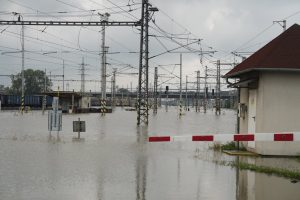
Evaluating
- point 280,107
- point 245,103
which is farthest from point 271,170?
point 245,103

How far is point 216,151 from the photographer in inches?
719

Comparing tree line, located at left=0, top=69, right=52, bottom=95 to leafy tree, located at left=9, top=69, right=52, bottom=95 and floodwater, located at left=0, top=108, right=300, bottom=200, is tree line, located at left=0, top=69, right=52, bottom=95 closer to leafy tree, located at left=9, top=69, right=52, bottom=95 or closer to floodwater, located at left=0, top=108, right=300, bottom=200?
leafy tree, located at left=9, top=69, right=52, bottom=95

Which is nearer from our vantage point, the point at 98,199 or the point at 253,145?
the point at 98,199

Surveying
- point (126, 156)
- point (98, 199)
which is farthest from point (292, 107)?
point (98, 199)

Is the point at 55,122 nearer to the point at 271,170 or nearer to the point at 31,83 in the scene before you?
the point at 271,170

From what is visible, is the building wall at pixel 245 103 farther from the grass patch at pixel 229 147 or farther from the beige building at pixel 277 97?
the beige building at pixel 277 97

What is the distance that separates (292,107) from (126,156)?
5538 mm

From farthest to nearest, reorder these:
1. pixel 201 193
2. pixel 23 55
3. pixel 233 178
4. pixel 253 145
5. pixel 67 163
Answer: pixel 23 55 < pixel 253 145 < pixel 67 163 < pixel 233 178 < pixel 201 193

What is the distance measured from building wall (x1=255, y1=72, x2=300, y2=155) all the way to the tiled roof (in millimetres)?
408

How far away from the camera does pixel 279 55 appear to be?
1680cm

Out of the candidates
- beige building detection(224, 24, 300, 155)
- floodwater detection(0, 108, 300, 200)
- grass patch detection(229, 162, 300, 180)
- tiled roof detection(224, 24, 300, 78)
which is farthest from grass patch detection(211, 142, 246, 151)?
grass patch detection(229, 162, 300, 180)

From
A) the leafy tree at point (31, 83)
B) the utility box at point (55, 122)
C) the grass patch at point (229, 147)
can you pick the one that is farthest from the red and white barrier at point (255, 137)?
the leafy tree at point (31, 83)

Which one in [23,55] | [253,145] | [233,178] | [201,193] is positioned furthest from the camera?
[23,55]

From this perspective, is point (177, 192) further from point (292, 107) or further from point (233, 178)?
point (292, 107)
